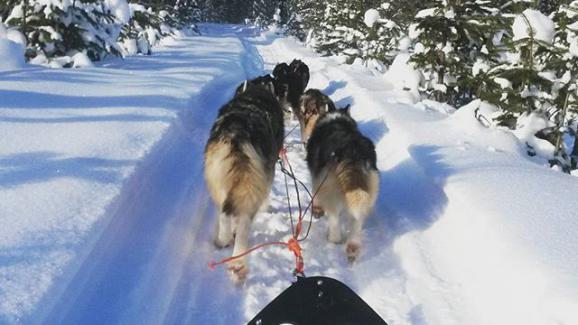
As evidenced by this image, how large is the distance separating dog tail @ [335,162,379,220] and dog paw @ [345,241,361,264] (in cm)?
23

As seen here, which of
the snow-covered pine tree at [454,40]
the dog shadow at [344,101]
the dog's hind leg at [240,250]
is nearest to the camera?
the dog's hind leg at [240,250]

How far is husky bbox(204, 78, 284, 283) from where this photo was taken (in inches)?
121

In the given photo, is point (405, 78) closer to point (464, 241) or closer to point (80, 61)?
point (464, 241)

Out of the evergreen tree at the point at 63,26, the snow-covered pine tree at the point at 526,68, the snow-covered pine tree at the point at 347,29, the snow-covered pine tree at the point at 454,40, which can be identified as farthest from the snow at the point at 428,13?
the snow-covered pine tree at the point at 347,29

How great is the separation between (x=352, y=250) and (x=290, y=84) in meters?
5.47

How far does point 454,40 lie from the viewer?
8594 millimetres

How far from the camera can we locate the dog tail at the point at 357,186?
3420mm

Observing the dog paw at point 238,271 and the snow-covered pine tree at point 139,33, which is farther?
the snow-covered pine tree at point 139,33

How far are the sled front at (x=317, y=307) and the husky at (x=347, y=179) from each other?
44.6 inches

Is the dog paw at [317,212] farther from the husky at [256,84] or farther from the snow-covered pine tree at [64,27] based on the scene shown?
the snow-covered pine tree at [64,27]

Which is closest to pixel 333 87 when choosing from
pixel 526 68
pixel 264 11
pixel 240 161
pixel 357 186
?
pixel 526 68

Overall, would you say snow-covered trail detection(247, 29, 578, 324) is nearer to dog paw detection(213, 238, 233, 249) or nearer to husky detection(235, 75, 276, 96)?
dog paw detection(213, 238, 233, 249)

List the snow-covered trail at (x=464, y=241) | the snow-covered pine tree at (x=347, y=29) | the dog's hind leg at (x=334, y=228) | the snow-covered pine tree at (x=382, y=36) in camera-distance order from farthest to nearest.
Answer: the snow-covered pine tree at (x=347, y=29)
the snow-covered pine tree at (x=382, y=36)
the dog's hind leg at (x=334, y=228)
the snow-covered trail at (x=464, y=241)

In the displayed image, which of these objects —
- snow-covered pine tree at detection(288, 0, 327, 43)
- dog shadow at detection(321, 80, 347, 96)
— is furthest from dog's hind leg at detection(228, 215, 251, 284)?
snow-covered pine tree at detection(288, 0, 327, 43)
